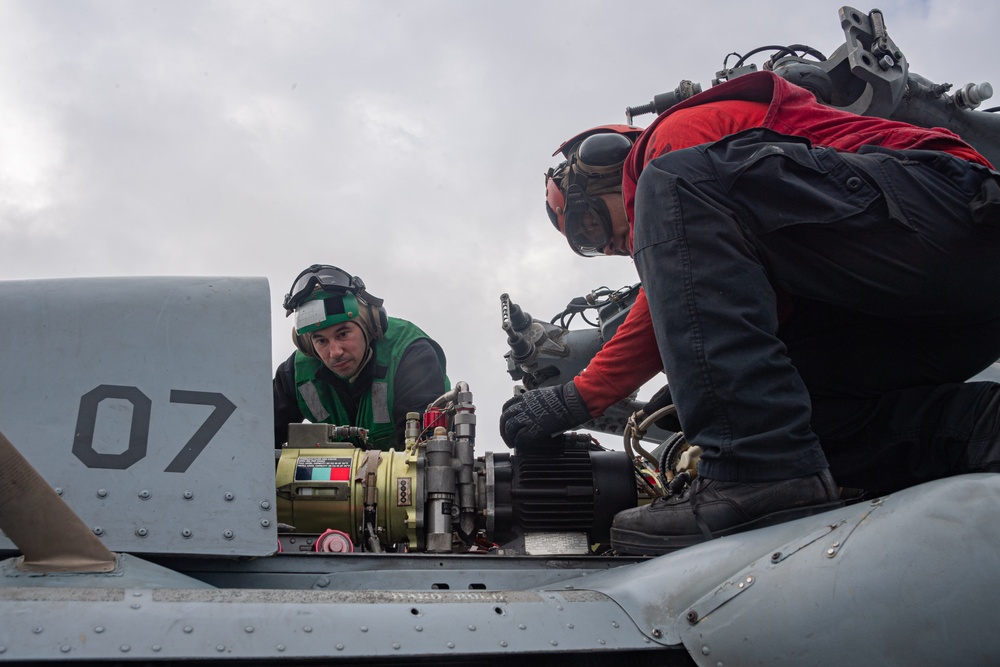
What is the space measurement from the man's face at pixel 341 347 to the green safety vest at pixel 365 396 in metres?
0.10

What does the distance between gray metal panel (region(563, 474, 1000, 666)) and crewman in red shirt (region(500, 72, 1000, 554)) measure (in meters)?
0.32

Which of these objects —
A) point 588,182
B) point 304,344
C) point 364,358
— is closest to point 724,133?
point 588,182

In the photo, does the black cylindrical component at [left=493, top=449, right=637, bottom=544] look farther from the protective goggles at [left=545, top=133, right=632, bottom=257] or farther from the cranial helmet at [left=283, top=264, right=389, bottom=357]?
the cranial helmet at [left=283, top=264, right=389, bottom=357]

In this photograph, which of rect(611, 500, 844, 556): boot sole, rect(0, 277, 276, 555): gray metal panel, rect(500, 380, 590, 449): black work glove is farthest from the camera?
rect(500, 380, 590, 449): black work glove

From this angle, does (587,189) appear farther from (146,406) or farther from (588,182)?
(146,406)

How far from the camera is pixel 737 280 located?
2.41 metres

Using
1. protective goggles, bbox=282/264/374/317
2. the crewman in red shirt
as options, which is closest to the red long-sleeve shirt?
the crewman in red shirt

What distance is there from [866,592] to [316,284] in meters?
3.72

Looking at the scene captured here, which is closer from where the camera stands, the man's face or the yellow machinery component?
the yellow machinery component

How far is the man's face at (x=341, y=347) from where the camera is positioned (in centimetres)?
497

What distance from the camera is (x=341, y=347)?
4992mm

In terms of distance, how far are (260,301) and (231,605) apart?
3.82ft

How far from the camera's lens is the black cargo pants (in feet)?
7.72

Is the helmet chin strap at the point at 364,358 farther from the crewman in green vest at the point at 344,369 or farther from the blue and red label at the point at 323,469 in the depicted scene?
the blue and red label at the point at 323,469
